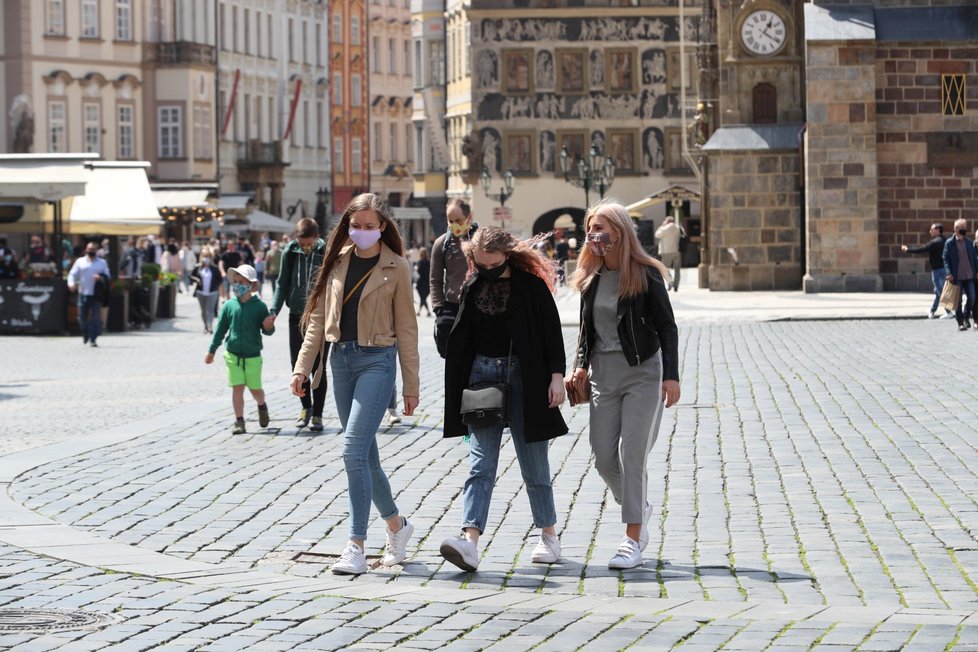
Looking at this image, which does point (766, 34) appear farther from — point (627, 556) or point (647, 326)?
point (627, 556)

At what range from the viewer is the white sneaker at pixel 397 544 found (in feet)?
29.8

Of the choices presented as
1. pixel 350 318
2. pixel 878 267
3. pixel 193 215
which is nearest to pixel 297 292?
pixel 350 318

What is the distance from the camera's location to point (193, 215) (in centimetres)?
6147

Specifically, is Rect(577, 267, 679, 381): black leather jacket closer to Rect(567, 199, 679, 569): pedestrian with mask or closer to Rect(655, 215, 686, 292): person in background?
Rect(567, 199, 679, 569): pedestrian with mask

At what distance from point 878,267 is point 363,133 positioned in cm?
6702

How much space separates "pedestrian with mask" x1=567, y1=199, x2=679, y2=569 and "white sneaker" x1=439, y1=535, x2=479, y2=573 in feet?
2.19

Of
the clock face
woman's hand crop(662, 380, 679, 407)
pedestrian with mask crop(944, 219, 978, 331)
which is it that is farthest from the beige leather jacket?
the clock face

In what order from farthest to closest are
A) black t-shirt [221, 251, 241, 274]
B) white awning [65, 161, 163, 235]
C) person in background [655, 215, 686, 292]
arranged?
black t-shirt [221, 251, 241, 274], person in background [655, 215, 686, 292], white awning [65, 161, 163, 235]

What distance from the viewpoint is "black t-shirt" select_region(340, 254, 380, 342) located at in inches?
363

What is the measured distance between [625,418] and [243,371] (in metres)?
7.32

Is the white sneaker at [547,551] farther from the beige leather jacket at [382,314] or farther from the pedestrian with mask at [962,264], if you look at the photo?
the pedestrian with mask at [962,264]

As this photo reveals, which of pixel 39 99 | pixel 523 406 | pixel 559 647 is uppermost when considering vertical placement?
pixel 39 99

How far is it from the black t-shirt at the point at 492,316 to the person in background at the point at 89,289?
21.8 m

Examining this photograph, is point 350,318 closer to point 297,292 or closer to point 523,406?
point 523,406
